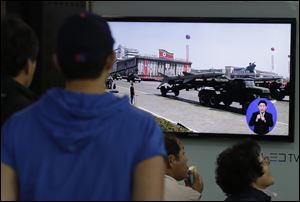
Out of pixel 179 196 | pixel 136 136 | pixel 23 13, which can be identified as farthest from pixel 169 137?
pixel 136 136

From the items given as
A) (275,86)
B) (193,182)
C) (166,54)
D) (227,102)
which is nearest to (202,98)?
(227,102)

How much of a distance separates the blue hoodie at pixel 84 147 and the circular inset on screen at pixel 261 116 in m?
2.76

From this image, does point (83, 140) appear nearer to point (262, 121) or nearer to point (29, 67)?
point (29, 67)

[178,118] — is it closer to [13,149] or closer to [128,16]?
[128,16]

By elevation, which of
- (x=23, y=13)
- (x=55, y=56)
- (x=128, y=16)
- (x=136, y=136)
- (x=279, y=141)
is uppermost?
(x=128, y=16)

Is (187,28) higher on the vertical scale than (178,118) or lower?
higher

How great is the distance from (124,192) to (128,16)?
9.39 ft

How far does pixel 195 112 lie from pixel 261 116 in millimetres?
501

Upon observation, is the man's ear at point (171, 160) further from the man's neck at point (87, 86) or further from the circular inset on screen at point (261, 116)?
the circular inset on screen at point (261, 116)

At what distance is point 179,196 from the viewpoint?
72.0 inches

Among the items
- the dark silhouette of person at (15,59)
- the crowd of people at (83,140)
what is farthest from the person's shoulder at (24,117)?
the dark silhouette of person at (15,59)

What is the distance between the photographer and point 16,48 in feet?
3.93

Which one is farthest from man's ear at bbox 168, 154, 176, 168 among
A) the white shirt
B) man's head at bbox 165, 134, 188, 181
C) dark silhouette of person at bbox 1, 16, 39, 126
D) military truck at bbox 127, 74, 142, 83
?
military truck at bbox 127, 74, 142, 83

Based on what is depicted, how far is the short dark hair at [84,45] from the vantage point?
0.90 m
